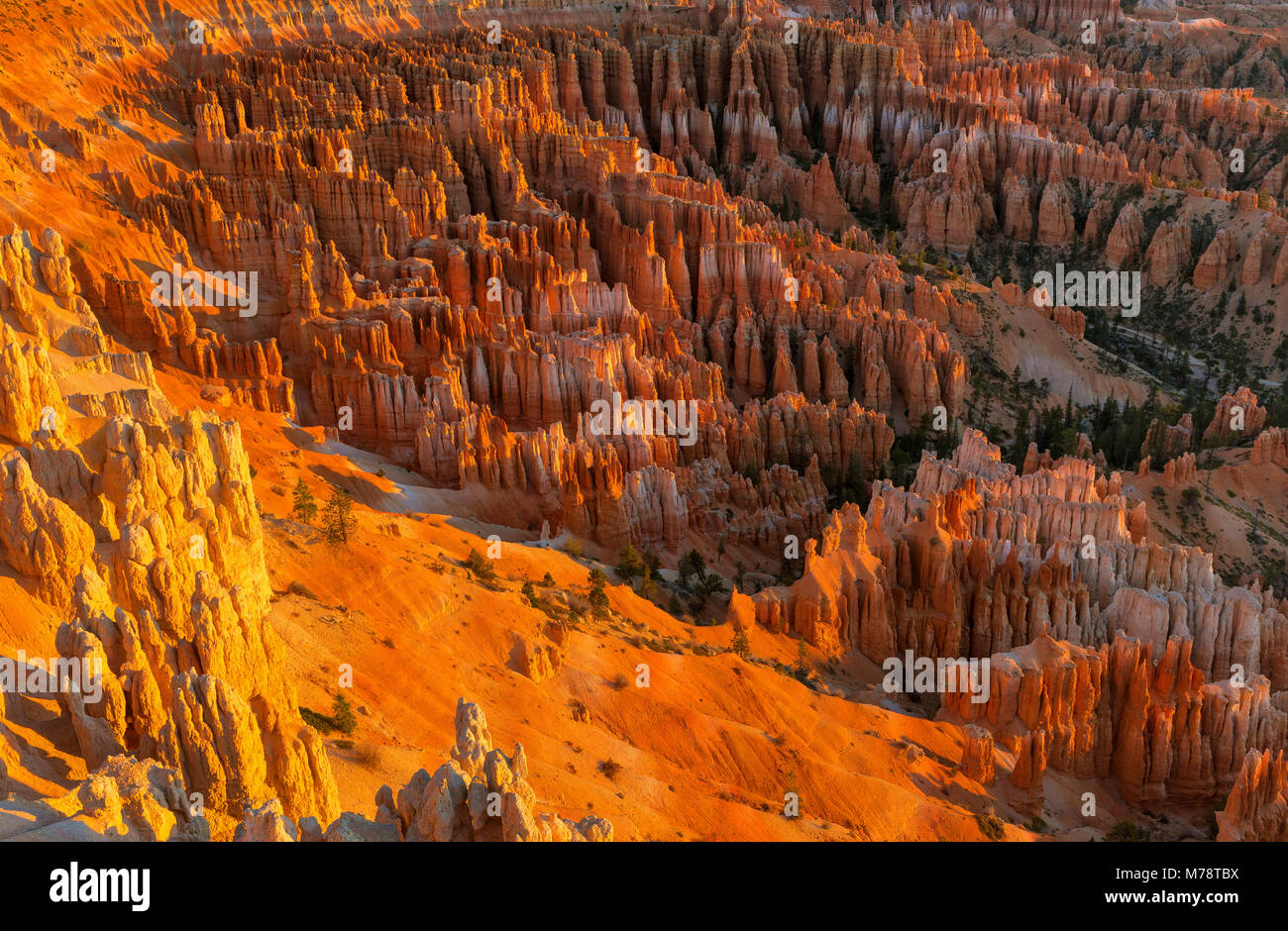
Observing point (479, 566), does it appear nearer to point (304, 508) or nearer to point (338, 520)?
point (338, 520)

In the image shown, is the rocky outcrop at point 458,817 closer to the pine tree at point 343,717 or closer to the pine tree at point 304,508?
the pine tree at point 343,717

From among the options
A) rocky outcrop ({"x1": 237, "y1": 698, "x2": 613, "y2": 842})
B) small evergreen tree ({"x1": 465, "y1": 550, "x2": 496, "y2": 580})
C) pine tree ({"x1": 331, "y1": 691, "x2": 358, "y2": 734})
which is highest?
rocky outcrop ({"x1": 237, "y1": 698, "x2": 613, "y2": 842})

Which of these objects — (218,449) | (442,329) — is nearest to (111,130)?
(442,329)

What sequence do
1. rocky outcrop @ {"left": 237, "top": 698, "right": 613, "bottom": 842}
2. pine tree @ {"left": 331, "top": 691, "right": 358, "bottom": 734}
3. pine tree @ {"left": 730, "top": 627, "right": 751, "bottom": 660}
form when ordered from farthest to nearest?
pine tree @ {"left": 730, "top": 627, "right": 751, "bottom": 660}, pine tree @ {"left": 331, "top": 691, "right": 358, "bottom": 734}, rocky outcrop @ {"left": 237, "top": 698, "right": 613, "bottom": 842}

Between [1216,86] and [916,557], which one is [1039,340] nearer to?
[916,557]

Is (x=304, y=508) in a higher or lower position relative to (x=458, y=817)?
lower

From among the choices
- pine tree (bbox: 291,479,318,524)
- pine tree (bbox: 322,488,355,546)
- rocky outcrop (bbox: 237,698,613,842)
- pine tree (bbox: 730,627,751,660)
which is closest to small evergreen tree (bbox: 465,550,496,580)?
pine tree (bbox: 322,488,355,546)

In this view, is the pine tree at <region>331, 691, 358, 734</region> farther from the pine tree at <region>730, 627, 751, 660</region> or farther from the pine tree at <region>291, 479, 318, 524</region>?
the pine tree at <region>730, 627, 751, 660</region>

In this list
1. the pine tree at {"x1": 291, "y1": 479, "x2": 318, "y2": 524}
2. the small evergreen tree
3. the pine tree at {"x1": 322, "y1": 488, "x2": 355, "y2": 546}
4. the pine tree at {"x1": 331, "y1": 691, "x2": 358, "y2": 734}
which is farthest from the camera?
the small evergreen tree

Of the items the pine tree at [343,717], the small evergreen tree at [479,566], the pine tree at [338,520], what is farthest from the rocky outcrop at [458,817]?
the small evergreen tree at [479,566]

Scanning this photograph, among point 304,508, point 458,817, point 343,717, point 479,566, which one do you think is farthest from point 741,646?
point 458,817
